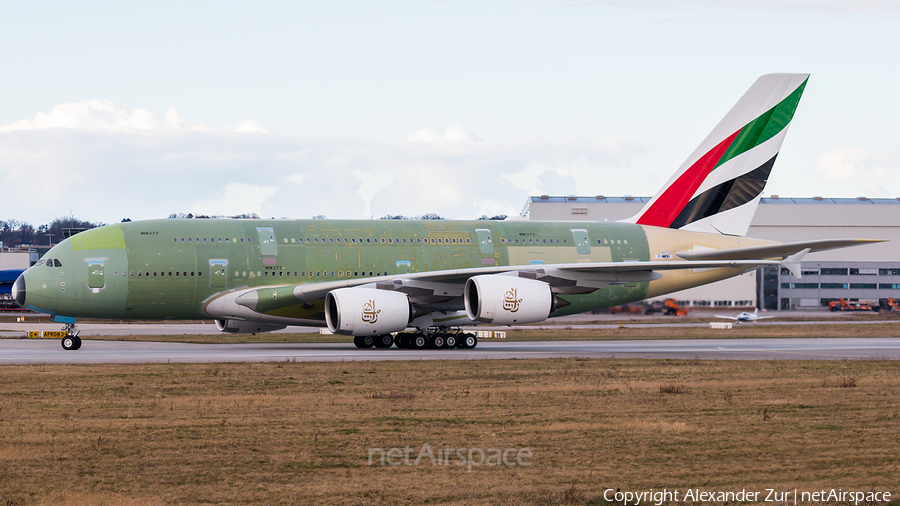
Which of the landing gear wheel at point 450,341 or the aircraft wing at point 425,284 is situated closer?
the aircraft wing at point 425,284

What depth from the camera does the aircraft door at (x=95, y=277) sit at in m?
→ 30.2

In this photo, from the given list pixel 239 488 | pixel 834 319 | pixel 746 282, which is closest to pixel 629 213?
pixel 746 282

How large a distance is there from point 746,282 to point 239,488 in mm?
70223

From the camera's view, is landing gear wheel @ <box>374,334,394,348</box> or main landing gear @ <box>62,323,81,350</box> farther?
landing gear wheel @ <box>374,334,394,348</box>

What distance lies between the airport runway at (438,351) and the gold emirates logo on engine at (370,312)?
113 centimetres

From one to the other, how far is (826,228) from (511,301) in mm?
72232

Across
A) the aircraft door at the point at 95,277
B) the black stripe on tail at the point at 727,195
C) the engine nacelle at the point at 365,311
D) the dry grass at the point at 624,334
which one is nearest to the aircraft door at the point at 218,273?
the aircraft door at the point at 95,277

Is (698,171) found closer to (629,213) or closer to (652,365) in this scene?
(652,365)

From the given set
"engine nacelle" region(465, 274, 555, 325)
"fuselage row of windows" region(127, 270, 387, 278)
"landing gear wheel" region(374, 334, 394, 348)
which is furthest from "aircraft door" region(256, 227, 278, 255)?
"engine nacelle" region(465, 274, 555, 325)

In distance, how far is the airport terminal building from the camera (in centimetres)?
8819

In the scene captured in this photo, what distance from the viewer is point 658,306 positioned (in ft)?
184

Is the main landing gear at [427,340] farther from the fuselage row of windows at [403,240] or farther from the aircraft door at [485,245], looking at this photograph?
the fuselage row of windows at [403,240]
